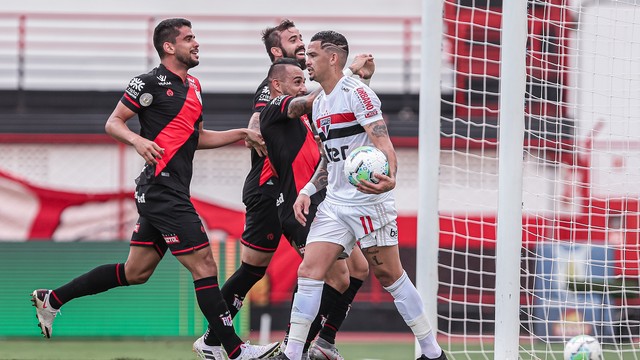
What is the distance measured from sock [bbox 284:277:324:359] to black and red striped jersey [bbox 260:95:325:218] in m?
0.79

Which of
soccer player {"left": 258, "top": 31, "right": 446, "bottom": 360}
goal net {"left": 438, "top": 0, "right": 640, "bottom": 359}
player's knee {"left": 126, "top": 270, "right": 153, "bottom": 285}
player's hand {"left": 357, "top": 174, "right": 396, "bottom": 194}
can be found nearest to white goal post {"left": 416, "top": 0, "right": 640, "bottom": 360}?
goal net {"left": 438, "top": 0, "right": 640, "bottom": 359}

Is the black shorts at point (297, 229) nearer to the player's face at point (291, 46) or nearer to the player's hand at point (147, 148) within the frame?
the player's hand at point (147, 148)

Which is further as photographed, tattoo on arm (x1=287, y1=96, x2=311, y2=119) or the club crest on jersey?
tattoo on arm (x1=287, y1=96, x2=311, y2=119)

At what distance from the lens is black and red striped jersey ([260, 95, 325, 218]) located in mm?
6859

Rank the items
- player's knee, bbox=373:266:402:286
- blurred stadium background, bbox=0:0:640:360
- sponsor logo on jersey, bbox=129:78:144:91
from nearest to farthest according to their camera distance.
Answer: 1. player's knee, bbox=373:266:402:286
2. sponsor logo on jersey, bbox=129:78:144:91
3. blurred stadium background, bbox=0:0:640:360

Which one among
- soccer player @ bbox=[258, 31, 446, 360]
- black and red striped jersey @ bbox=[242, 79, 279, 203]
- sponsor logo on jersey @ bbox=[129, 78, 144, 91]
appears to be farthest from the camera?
black and red striped jersey @ bbox=[242, 79, 279, 203]

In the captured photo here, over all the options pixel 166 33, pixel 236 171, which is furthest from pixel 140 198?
pixel 236 171

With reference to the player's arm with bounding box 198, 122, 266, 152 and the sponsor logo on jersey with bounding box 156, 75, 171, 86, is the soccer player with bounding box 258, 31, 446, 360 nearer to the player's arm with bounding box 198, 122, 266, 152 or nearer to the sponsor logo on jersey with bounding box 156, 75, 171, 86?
the player's arm with bounding box 198, 122, 266, 152

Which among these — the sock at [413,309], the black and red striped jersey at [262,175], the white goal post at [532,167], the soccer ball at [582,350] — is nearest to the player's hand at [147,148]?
the black and red striped jersey at [262,175]

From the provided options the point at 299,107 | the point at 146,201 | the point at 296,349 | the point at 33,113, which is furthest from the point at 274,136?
the point at 33,113

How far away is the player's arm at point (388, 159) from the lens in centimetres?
582

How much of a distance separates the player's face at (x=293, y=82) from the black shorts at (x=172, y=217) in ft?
3.44

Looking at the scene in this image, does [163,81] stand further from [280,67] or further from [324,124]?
[324,124]

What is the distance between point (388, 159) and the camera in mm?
5910
